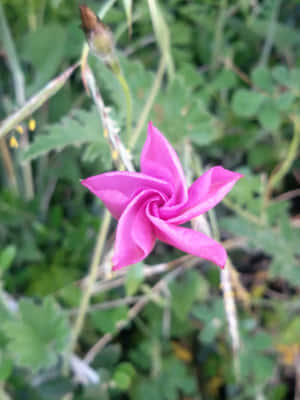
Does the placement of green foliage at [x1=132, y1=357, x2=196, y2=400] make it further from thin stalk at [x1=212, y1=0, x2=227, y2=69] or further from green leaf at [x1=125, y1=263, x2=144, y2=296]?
thin stalk at [x1=212, y1=0, x2=227, y2=69]

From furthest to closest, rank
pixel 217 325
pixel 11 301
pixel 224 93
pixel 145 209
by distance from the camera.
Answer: pixel 224 93
pixel 217 325
pixel 11 301
pixel 145 209

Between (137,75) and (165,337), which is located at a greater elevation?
(137,75)

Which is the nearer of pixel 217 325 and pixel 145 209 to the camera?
pixel 145 209

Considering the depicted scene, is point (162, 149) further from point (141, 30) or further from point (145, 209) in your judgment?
Answer: point (141, 30)

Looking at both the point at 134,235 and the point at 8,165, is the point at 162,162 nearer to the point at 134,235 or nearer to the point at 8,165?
the point at 134,235

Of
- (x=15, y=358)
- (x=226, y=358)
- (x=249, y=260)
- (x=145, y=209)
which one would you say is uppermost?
(x=145, y=209)

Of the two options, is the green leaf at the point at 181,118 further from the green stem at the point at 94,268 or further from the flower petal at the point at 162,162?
the flower petal at the point at 162,162

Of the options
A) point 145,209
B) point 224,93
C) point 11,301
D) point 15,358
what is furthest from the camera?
point 224,93

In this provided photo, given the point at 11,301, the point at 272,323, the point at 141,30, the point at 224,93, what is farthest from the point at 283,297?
the point at 141,30
